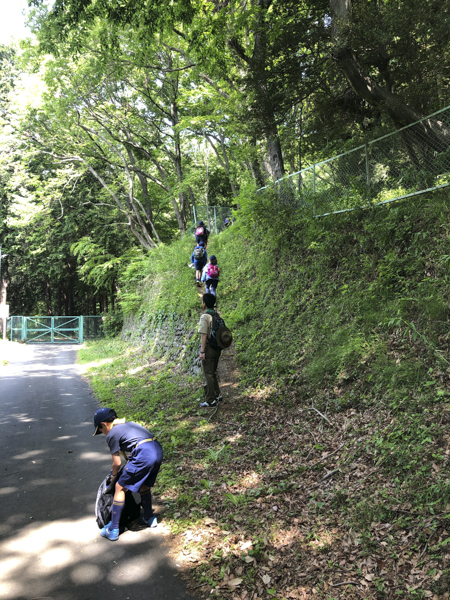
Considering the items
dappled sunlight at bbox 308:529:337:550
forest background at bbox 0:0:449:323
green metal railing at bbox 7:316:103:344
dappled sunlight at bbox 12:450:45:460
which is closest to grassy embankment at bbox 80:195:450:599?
dappled sunlight at bbox 308:529:337:550

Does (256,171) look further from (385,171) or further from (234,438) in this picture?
(234,438)

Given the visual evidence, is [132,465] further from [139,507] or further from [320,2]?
[320,2]

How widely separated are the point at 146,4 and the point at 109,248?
71.5 ft

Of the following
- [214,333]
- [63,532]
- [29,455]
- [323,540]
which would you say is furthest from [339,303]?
[29,455]

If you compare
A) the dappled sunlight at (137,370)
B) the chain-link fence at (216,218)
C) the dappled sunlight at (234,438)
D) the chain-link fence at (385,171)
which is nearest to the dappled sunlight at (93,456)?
the dappled sunlight at (234,438)

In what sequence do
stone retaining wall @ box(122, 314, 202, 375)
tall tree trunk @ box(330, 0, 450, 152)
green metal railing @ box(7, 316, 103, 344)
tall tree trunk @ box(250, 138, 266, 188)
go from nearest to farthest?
tall tree trunk @ box(330, 0, 450, 152) < stone retaining wall @ box(122, 314, 202, 375) < tall tree trunk @ box(250, 138, 266, 188) < green metal railing @ box(7, 316, 103, 344)

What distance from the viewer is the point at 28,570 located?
3.54 meters

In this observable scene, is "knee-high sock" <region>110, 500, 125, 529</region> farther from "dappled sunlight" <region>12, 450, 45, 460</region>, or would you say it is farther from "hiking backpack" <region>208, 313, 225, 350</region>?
"hiking backpack" <region>208, 313, 225, 350</region>

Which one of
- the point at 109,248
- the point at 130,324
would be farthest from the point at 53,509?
the point at 109,248

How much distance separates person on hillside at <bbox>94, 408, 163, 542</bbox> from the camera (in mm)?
4020

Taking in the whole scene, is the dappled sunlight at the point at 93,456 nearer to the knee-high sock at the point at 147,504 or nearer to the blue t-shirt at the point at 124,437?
the knee-high sock at the point at 147,504

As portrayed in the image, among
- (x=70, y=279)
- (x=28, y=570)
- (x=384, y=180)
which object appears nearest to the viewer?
(x=28, y=570)

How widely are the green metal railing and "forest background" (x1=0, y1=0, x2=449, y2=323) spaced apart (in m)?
3.78

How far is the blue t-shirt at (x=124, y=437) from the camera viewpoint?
414cm
